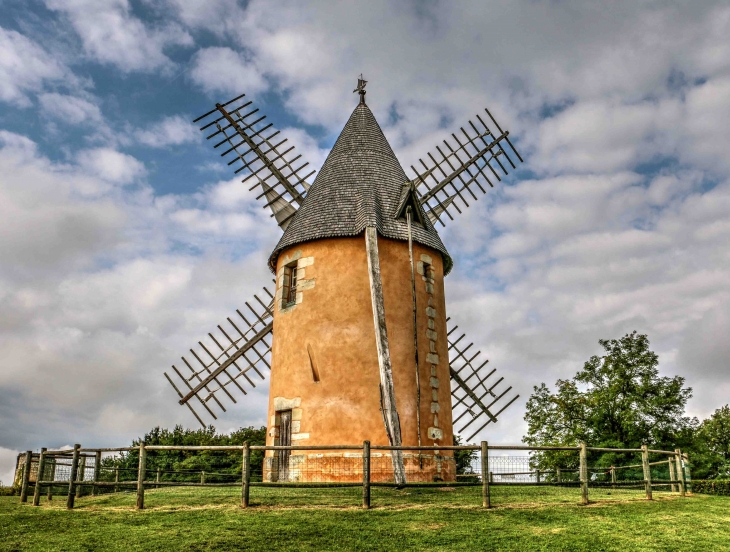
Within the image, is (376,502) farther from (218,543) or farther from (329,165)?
(329,165)

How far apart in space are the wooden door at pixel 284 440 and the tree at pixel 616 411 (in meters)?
12.1

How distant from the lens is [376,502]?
10.3 metres

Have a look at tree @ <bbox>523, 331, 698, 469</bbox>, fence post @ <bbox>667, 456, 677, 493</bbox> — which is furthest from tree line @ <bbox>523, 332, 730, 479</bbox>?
fence post @ <bbox>667, 456, 677, 493</bbox>

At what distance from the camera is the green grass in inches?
311

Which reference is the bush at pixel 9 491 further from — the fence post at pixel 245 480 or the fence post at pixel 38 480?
the fence post at pixel 245 480

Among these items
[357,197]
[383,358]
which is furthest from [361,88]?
[383,358]

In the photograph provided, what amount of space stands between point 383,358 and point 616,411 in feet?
42.8

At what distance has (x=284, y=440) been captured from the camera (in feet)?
46.9

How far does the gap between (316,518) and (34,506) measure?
5.72 metres

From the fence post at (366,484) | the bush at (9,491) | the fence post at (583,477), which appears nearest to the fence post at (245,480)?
the fence post at (366,484)

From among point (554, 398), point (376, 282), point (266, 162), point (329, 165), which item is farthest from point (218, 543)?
point (554, 398)

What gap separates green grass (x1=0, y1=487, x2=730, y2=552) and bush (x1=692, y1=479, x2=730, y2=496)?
14.4 ft

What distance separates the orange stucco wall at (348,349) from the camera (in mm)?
13562

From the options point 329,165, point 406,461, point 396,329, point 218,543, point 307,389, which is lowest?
point 218,543
